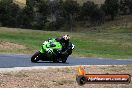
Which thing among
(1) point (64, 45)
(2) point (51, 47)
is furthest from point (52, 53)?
(1) point (64, 45)

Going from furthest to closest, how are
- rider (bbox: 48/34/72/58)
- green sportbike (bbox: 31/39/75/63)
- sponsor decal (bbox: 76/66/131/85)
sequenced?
rider (bbox: 48/34/72/58) < green sportbike (bbox: 31/39/75/63) < sponsor decal (bbox: 76/66/131/85)

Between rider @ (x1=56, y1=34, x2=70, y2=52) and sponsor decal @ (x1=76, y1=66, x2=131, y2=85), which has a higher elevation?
sponsor decal @ (x1=76, y1=66, x2=131, y2=85)

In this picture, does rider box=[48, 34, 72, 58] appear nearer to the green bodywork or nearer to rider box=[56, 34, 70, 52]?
rider box=[56, 34, 70, 52]

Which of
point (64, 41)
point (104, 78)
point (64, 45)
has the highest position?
point (104, 78)

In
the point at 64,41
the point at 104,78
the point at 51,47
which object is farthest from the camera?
the point at 64,41

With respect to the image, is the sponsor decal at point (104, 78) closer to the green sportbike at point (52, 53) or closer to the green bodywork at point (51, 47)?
the green sportbike at point (52, 53)

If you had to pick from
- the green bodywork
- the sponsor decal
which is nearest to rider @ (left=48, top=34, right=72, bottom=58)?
the green bodywork

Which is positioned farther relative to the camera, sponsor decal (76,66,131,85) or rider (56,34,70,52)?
rider (56,34,70,52)

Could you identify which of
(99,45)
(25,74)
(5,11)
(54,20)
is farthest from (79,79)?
(54,20)

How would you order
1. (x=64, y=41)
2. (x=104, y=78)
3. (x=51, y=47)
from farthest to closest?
1. (x=64, y=41)
2. (x=51, y=47)
3. (x=104, y=78)

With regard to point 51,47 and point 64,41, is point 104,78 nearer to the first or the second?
point 51,47

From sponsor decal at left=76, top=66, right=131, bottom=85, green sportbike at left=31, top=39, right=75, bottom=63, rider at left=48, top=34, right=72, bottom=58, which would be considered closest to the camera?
sponsor decal at left=76, top=66, right=131, bottom=85

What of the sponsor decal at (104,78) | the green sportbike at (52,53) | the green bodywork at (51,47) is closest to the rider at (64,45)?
the green sportbike at (52,53)

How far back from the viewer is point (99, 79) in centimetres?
885
